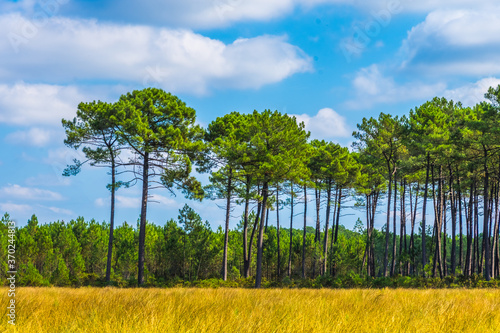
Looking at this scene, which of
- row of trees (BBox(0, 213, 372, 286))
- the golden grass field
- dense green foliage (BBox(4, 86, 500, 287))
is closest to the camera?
the golden grass field

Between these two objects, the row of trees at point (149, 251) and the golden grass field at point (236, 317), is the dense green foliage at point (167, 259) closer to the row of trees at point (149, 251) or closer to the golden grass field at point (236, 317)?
the row of trees at point (149, 251)

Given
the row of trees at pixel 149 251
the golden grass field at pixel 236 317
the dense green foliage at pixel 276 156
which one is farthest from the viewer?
the row of trees at pixel 149 251

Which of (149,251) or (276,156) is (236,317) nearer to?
(276,156)

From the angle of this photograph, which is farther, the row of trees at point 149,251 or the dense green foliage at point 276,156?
the row of trees at point 149,251

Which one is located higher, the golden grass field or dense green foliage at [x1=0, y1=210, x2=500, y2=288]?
the golden grass field

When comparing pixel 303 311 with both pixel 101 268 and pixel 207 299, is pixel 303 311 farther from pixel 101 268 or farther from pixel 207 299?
pixel 101 268

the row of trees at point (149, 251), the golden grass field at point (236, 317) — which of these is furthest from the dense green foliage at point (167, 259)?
the golden grass field at point (236, 317)

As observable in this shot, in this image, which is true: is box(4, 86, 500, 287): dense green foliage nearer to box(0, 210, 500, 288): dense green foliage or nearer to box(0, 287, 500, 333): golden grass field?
box(0, 210, 500, 288): dense green foliage

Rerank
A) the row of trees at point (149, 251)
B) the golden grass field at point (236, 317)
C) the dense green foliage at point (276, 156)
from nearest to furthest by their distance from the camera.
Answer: the golden grass field at point (236, 317) < the dense green foliage at point (276, 156) < the row of trees at point (149, 251)

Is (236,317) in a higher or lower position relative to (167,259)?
higher

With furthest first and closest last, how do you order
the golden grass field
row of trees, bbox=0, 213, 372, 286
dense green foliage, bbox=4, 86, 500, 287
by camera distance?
row of trees, bbox=0, 213, 372, 286
dense green foliage, bbox=4, 86, 500, 287
the golden grass field

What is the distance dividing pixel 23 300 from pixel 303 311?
15.7 feet

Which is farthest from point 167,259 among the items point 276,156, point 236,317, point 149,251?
point 236,317

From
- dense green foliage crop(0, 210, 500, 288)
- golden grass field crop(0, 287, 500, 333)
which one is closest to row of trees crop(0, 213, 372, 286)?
dense green foliage crop(0, 210, 500, 288)
